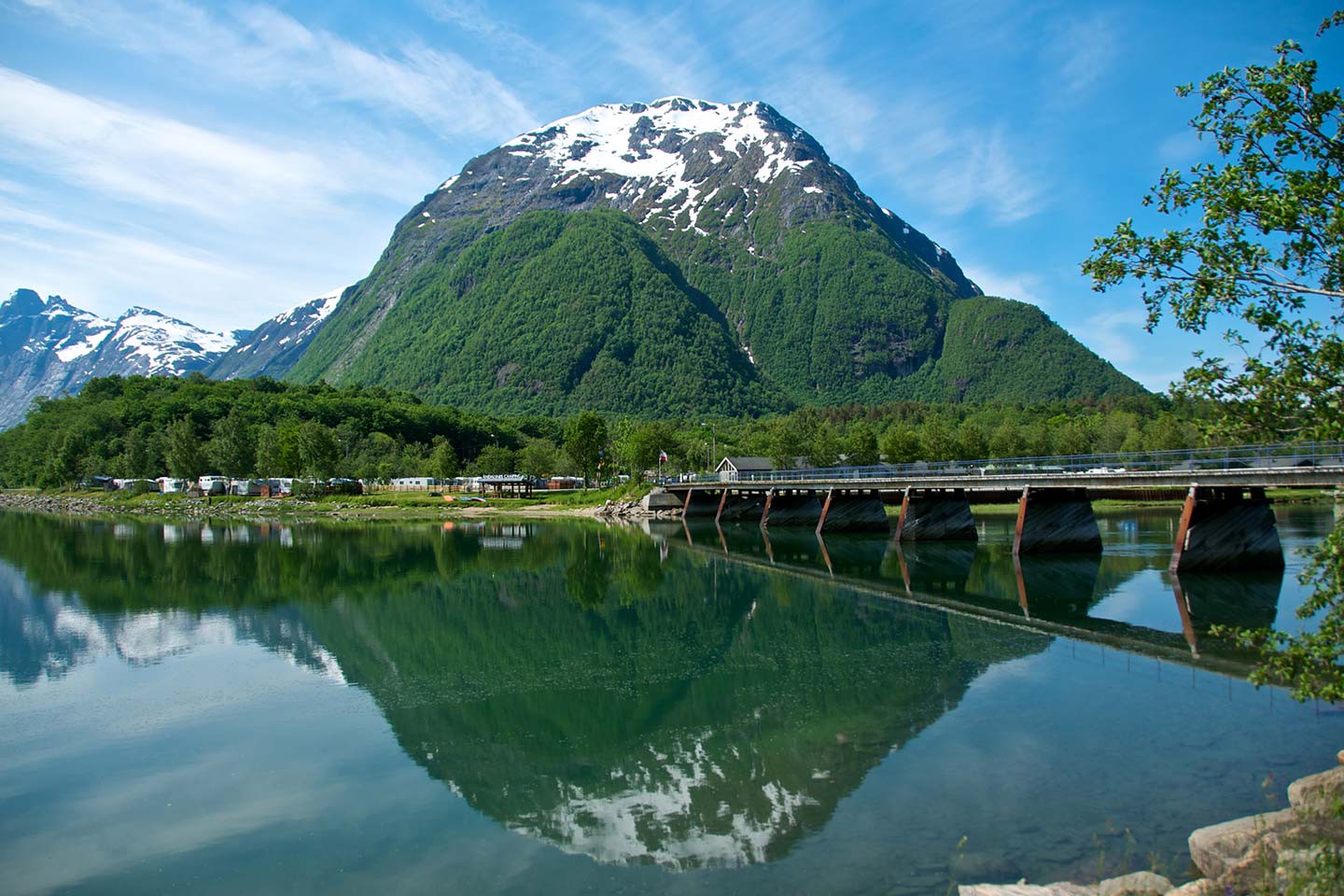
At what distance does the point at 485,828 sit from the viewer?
13180mm

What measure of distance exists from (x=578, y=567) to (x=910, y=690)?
32256mm

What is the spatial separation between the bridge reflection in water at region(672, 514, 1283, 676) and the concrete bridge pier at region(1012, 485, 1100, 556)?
655mm

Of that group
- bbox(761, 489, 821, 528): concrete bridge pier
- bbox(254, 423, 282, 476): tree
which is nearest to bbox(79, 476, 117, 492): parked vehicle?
bbox(254, 423, 282, 476): tree

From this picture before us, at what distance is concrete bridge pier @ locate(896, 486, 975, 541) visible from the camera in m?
59.5

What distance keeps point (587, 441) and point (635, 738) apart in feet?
375

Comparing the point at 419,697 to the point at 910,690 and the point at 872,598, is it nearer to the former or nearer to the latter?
the point at 910,690

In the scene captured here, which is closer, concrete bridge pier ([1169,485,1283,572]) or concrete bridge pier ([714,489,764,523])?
concrete bridge pier ([1169,485,1283,572])

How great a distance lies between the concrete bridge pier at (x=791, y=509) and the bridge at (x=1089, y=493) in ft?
0.44

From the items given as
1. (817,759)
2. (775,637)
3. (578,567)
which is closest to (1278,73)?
(817,759)

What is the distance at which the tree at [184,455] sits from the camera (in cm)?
13012

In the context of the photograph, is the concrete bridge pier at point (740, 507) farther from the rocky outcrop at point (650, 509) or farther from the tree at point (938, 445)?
the tree at point (938, 445)

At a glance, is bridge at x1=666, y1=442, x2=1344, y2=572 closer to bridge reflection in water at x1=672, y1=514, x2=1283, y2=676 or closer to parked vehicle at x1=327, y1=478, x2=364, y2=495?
bridge reflection in water at x1=672, y1=514, x2=1283, y2=676

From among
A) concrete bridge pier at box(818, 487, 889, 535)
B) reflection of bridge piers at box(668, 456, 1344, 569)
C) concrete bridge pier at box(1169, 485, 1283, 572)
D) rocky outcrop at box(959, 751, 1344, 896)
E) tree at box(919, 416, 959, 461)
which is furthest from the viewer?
tree at box(919, 416, 959, 461)

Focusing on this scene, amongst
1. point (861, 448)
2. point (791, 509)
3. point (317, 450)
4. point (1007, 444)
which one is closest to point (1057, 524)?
point (791, 509)
